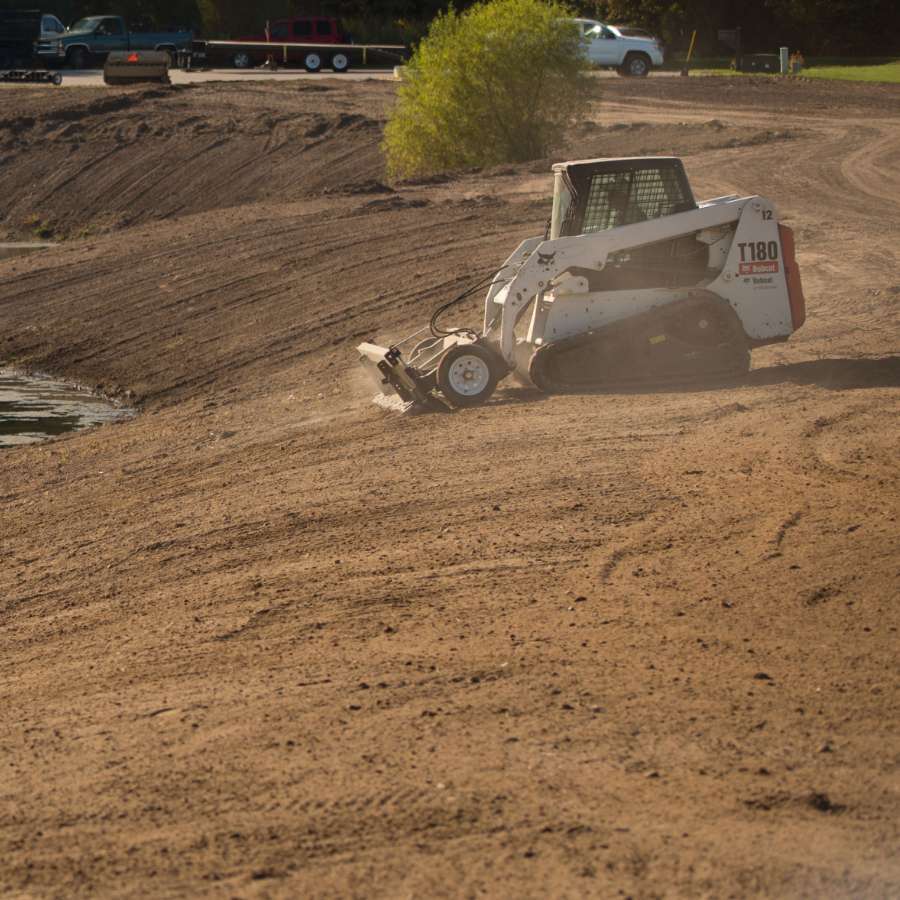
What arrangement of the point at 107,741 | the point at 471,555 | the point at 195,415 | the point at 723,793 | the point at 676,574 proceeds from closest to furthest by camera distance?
the point at 723,793 < the point at 107,741 < the point at 676,574 < the point at 471,555 < the point at 195,415

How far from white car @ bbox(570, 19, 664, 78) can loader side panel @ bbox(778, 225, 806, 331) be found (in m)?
40.5

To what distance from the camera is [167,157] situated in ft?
123

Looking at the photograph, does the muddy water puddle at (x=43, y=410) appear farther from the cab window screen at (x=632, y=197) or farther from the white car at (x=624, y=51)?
the white car at (x=624, y=51)

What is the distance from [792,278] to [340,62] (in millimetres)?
47033

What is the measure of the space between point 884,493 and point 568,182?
199 inches

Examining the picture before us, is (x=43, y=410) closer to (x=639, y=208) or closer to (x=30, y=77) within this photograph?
(x=639, y=208)

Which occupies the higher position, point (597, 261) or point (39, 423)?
point (597, 261)

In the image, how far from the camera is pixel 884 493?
9.98 m

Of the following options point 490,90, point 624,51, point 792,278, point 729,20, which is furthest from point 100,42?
point 792,278

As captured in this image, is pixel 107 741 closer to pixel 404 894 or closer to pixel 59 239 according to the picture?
pixel 404 894

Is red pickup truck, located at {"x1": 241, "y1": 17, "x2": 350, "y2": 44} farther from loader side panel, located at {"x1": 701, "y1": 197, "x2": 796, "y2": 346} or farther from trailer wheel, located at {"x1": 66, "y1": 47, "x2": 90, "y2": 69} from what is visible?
loader side panel, located at {"x1": 701, "y1": 197, "x2": 796, "y2": 346}

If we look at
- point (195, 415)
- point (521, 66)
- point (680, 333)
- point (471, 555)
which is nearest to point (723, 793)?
point (471, 555)

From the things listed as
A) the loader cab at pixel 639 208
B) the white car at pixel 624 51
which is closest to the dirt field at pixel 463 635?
the loader cab at pixel 639 208

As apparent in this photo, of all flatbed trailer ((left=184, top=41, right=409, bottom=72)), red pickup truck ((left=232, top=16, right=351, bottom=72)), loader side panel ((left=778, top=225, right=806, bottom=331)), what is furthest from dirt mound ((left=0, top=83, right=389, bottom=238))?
loader side panel ((left=778, top=225, right=806, bottom=331))
